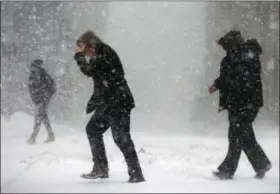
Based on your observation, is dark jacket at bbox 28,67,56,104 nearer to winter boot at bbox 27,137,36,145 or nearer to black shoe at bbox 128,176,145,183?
winter boot at bbox 27,137,36,145

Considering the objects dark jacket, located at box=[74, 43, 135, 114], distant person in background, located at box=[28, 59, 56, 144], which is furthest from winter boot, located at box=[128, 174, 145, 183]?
distant person in background, located at box=[28, 59, 56, 144]

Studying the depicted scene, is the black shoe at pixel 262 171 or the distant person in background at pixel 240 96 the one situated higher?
the distant person in background at pixel 240 96

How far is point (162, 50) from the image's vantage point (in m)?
74.4

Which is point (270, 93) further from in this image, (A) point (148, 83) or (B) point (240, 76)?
(A) point (148, 83)

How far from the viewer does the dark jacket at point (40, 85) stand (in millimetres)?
7211

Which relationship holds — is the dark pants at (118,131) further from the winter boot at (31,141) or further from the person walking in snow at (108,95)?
the winter boot at (31,141)

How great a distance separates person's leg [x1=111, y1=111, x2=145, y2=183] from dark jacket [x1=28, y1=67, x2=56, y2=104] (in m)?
3.60

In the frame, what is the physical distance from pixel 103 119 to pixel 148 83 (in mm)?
53197

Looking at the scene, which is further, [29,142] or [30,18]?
[30,18]

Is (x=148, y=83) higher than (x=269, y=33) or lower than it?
lower

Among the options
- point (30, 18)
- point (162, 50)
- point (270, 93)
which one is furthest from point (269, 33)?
point (162, 50)

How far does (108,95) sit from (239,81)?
50.6 inches

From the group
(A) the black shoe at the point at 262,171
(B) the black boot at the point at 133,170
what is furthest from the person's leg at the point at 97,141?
(A) the black shoe at the point at 262,171

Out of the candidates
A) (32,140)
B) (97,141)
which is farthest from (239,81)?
(32,140)
